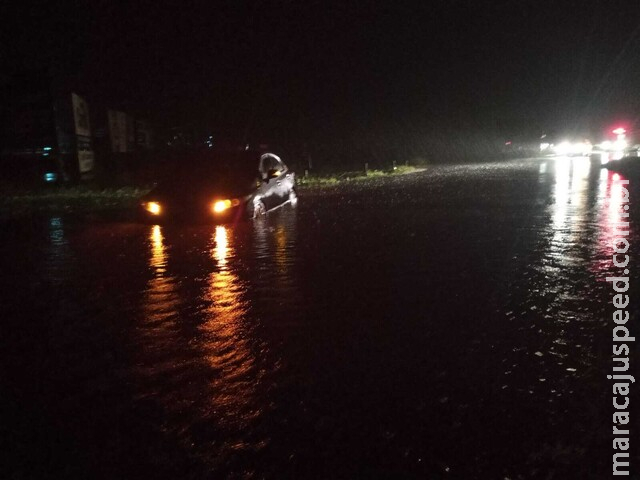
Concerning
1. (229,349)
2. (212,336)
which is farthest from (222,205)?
(229,349)

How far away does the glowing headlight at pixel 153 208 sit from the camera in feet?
41.1

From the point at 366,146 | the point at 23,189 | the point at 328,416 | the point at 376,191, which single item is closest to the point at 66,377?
the point at 328,416

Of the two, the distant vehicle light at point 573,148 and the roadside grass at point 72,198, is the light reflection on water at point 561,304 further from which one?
the distant vehicle light at point 573,148

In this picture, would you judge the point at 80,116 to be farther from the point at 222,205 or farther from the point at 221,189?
the point at 222,205

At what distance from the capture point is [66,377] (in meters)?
4.44

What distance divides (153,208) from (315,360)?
8.81m

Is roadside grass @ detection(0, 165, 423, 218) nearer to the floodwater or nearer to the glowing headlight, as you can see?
the glowing headlight

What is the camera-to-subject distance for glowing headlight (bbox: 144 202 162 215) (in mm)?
12531

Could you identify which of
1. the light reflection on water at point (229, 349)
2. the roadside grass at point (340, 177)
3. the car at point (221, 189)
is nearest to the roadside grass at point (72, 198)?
the roadside grass at point (340, 177)

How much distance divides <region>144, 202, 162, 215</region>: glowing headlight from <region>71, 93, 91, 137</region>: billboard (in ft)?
35.4

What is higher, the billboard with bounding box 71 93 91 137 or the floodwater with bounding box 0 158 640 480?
the billboard with bounding box 71 93 91 137

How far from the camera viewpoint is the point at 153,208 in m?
12.6

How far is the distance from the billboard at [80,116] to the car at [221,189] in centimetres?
862

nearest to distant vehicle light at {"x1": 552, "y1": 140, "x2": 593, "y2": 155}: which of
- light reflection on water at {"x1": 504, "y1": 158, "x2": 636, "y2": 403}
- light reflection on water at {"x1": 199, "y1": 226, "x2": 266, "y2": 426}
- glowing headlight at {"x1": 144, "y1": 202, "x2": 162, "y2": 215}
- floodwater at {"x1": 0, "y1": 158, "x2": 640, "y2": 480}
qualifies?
light reflection on water at {"x1": 504, "y1": 158, "x2": 636, "y2": 403}
